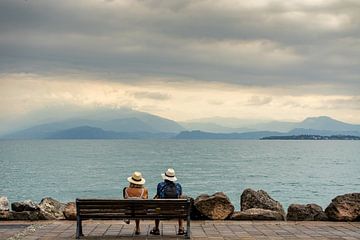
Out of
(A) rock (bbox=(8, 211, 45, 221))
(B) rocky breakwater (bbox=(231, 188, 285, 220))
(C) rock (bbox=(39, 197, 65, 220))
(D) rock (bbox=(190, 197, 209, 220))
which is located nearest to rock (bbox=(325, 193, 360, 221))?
(B) rocky breakwater (bbox=(231, 188, 285, 220))

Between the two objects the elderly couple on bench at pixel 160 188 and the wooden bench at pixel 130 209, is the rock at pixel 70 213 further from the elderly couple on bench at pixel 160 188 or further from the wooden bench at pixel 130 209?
the wooden bench at pixel 130 209

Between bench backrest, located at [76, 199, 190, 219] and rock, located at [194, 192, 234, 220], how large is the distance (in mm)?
2824

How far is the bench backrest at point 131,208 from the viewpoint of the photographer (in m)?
11.5

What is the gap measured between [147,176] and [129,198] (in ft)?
177

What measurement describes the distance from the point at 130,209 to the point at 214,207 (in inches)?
132

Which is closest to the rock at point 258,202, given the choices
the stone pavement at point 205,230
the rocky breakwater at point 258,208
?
the rocky breakwater at point 258,208

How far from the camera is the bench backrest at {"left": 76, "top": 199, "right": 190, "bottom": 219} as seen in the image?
11469 millimetres

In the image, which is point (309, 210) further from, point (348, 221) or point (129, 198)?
point (129, 198)

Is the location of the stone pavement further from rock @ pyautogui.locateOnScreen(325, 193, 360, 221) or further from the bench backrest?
the bench backrest

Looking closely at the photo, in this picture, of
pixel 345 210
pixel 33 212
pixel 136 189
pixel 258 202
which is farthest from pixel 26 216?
pixel 345 210

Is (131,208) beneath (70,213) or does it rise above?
above

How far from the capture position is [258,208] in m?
16.2

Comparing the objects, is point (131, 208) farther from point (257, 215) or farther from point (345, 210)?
point (345, 210)

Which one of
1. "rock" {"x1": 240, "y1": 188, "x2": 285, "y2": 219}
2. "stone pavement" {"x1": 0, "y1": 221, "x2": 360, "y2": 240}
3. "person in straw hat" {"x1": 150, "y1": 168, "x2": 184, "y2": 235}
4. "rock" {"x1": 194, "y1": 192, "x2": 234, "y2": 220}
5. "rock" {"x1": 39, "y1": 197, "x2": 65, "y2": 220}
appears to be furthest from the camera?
"rock" {"x1": 240, "y1": 188, "x2": 285, "y2": 219}
